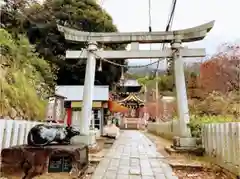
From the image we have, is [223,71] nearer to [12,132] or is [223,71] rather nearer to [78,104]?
[78,104]

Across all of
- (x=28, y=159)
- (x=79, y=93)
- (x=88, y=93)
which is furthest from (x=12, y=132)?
(x=79, y=93)

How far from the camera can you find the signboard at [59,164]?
4301 millimetres

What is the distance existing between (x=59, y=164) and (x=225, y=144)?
316cm

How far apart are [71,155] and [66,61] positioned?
1424cm

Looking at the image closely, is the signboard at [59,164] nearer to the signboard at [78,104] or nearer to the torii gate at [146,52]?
the torii gate at [146,52]

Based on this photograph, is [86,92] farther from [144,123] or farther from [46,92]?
[144,123]

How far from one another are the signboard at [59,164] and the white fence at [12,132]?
0.86 meters

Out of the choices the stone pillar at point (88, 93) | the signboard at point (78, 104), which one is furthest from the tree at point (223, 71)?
the stone pillar at point (88, 93)

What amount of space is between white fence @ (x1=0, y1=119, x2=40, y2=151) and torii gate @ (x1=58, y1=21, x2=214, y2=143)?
3.34 meters

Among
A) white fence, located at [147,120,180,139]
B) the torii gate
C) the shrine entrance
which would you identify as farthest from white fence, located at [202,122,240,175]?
the shrine entrance

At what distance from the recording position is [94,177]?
4.88m

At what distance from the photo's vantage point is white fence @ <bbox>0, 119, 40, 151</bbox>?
4309 millimetres

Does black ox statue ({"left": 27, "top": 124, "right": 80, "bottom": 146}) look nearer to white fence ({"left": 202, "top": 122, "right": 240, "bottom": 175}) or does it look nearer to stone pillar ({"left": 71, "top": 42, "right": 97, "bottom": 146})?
white fence ({"left": 202, "top": 122, "right": 240, "bottom": 175})

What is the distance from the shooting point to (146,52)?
29.5 ft
